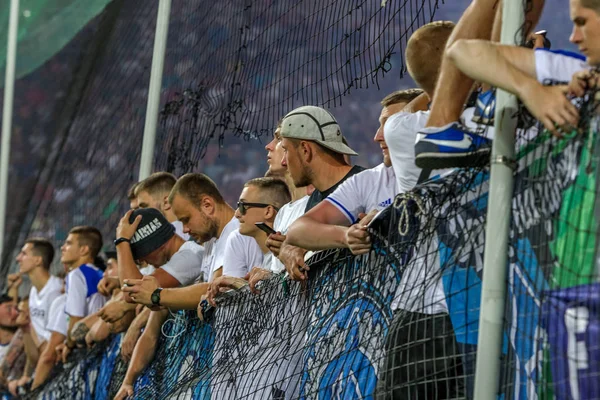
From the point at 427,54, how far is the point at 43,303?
540 centimetres

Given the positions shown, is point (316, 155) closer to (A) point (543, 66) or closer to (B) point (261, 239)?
(B) point (261, 239)

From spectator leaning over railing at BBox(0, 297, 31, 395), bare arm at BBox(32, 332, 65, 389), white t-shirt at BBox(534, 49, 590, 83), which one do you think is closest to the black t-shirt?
white t-shirt at BBox(534, 49, 590, 83)

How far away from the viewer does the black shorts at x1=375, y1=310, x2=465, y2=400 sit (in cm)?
279

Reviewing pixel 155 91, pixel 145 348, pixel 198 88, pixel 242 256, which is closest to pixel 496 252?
pixel 242 256

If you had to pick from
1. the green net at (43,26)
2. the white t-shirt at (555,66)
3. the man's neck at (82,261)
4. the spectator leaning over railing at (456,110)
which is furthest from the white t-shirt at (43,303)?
the white t-shirt at (555,66)

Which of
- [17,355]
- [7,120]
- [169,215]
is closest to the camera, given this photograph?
[169,215]

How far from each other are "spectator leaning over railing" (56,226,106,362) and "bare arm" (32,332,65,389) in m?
0.14

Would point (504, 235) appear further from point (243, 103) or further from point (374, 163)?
point (374, 163)

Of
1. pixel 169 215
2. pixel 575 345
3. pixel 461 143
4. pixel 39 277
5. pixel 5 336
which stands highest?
pixel 39 277

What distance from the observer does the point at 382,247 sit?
3.20 meters

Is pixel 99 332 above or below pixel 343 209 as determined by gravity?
above

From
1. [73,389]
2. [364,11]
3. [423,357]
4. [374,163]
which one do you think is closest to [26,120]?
[374,163]

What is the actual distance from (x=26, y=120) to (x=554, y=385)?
314 inches

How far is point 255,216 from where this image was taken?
482 cm
